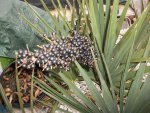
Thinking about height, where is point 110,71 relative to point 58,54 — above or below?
below

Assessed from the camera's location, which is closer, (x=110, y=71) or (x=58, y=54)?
(x=58, y=54)

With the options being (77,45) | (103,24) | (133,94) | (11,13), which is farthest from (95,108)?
(11,13)

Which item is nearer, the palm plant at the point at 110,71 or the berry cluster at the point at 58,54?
the palm plant at the point at 110,71

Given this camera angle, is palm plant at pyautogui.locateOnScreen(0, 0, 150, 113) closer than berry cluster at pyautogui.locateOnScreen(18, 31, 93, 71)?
Yes

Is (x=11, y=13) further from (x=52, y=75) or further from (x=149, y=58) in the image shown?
(x=149, y=58)
